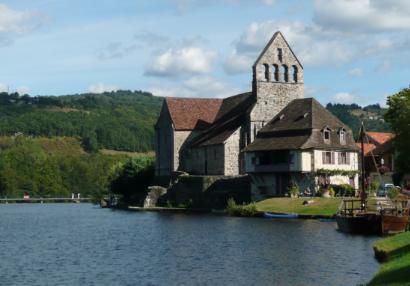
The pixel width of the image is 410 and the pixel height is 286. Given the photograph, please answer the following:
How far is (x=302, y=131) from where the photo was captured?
93.5 meters

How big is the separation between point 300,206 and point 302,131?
46.2ft

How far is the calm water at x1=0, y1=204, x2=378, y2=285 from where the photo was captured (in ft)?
131

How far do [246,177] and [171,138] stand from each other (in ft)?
67.1

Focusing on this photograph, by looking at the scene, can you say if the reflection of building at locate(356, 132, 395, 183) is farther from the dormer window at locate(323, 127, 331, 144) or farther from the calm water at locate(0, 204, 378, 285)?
the calm water at locate(0, 204, 378, 285)

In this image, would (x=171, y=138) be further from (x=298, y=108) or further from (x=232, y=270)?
(x=232, y=270)

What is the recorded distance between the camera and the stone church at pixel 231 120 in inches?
4107

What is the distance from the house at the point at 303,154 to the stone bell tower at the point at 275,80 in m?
6.11

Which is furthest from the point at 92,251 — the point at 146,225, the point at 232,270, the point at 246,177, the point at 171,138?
the point at 171,138

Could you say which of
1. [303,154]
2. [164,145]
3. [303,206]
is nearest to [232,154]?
[303,154]

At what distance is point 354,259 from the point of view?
45.1 meters

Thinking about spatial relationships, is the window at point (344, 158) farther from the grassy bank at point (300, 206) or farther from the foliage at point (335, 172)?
the grassy bank at point (300, 206)

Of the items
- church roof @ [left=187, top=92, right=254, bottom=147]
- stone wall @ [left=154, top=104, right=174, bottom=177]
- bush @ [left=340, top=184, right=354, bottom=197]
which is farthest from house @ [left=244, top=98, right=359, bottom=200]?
stone wall @ [left=154, top=104, right=174, bottom=177]

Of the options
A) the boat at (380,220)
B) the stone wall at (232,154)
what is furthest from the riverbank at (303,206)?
the stone wall at (232,154)

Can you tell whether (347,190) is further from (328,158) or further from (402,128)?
(402,128)
